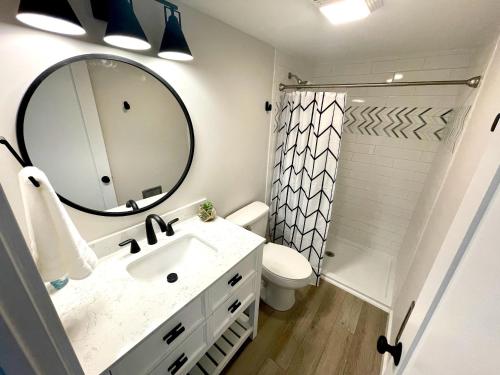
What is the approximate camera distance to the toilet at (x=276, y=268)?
1.55 meters

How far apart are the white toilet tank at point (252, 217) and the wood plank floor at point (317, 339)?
26.9 inches

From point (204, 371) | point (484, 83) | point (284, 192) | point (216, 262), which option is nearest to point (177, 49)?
point (216, 262)

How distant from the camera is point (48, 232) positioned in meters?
0.68

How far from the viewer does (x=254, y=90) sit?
5.45 ft

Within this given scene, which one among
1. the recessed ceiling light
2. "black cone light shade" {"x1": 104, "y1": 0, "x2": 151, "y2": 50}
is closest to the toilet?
"black cone light shade" {"x1": 104, "y1": 0, "x2": 151, "y2": 50}

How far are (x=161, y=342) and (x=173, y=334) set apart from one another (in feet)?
0.16

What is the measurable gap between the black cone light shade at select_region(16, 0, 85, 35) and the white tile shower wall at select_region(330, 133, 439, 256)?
7.76 feet

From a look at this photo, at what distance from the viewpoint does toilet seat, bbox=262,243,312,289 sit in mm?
1535

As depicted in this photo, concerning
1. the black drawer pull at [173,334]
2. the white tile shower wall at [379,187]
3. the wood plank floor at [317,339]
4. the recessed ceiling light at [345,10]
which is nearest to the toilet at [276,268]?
the wood plank floor at [317,339]

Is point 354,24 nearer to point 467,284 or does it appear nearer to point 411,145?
point 411,145

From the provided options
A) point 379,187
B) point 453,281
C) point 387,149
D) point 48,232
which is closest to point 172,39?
point 48,232

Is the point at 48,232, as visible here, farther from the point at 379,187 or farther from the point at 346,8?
the point at 379,187

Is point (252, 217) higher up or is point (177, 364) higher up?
point (252, 217)

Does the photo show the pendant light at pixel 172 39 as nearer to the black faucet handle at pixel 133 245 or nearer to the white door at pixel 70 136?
the white door at pixel 70 136
